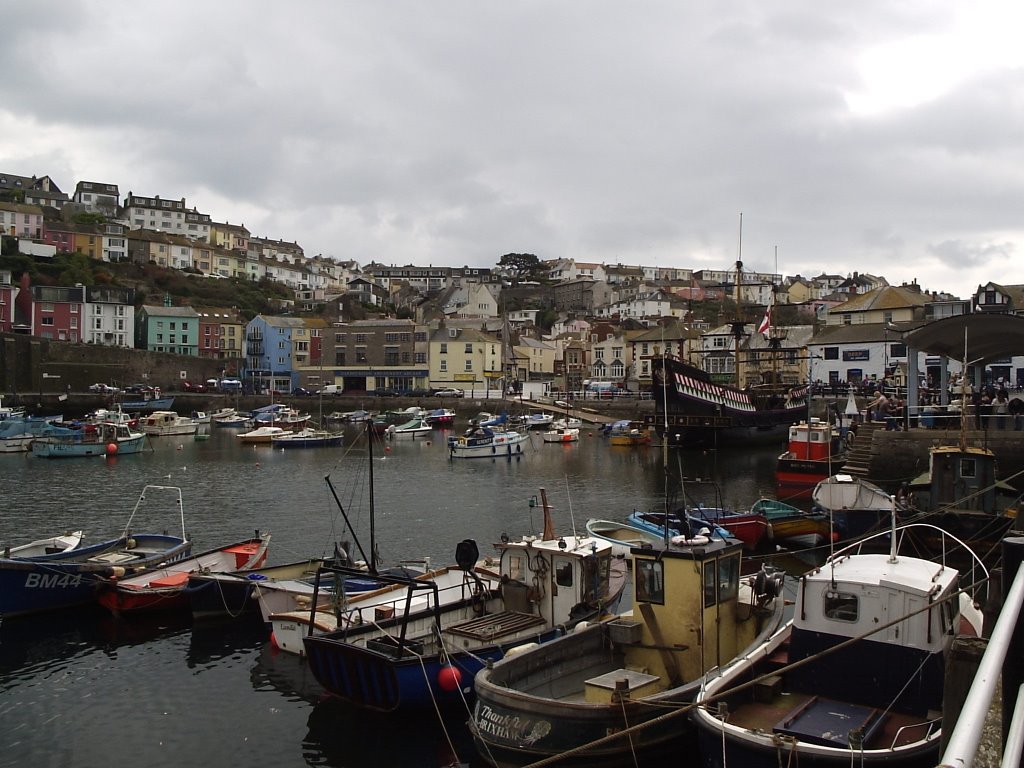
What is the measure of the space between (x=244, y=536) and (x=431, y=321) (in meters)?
91.1

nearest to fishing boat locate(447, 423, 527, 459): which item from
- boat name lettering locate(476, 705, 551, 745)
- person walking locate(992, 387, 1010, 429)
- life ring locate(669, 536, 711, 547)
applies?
person walking locate(992, 387, 1010, 429)

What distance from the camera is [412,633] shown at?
14773 mm

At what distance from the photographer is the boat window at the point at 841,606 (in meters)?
10.9

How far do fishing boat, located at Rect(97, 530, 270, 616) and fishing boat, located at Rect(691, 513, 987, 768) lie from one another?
43.2ft

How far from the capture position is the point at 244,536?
2905 cm

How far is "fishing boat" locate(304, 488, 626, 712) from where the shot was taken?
43.0 ft

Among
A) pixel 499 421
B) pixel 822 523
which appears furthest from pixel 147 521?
pixel 499 421

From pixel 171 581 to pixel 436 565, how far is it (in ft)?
24.2

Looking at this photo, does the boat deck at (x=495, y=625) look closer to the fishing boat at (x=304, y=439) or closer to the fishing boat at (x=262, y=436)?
the fishing boat at (x=304, y=439)

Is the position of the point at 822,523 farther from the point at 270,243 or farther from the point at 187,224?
the point at 270,243

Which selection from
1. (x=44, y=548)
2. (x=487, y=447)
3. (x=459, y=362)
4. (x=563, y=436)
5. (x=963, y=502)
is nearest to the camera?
(x=44, y=548)

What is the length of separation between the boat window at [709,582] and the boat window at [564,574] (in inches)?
129

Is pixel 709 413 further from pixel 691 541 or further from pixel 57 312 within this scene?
pixel 57 312

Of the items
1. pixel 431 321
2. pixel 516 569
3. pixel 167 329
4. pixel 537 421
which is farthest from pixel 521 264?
pixel 516 569
